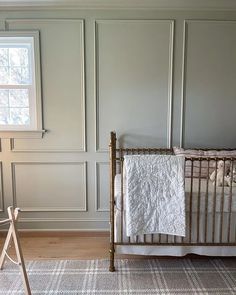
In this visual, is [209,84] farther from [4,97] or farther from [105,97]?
[4,97]

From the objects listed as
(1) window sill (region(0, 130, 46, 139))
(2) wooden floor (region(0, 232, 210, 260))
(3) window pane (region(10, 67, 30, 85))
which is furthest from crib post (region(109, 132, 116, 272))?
(3) window pane (region(10, 67, 30, 85))

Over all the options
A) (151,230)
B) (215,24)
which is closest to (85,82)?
(215,24)

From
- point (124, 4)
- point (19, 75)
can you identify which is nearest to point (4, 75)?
point (19, 75)

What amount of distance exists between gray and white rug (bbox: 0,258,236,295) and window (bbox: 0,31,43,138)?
1.34 meters

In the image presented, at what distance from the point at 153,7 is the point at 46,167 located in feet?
6.29

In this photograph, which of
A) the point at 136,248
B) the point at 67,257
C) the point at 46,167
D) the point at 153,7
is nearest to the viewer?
the point at 136,248

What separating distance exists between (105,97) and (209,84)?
1065 millimetres

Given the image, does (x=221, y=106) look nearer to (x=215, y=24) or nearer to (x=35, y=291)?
(x=215, y=24)

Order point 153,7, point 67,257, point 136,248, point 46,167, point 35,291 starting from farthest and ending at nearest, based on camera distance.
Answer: point 46,167 < point 153,7 < point 67,257 < point 136,248 < point 35,291

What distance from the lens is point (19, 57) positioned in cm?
313

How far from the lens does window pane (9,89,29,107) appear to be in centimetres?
316

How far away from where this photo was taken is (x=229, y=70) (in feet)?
10.2

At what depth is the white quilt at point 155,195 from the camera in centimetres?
227

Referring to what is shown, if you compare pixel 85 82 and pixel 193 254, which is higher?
pixel 85 82
